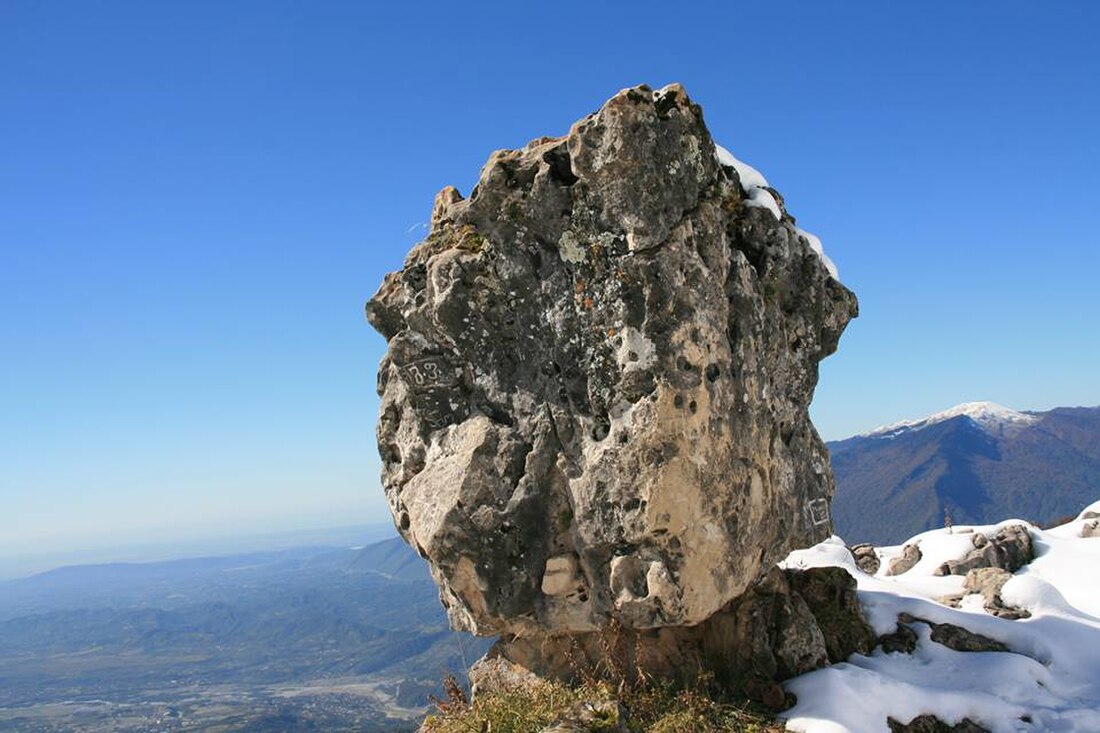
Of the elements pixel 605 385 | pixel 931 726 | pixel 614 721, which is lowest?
pixel 931 726

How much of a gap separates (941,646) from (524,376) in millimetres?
8076

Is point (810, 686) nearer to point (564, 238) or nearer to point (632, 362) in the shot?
point (632, 362)

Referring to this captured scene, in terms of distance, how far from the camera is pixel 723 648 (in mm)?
11406

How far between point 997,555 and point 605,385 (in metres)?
13.7

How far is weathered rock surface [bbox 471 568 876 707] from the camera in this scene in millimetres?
10930

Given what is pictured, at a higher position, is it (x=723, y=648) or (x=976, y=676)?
(x=723, y=648)

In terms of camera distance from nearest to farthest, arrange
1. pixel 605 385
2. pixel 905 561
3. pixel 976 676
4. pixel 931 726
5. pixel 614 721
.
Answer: pixel 614 721
pixel 931 726
pixel 605 385
pixel 976 676
pixel 905 561

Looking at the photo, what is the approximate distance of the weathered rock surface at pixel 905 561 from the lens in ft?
66.6

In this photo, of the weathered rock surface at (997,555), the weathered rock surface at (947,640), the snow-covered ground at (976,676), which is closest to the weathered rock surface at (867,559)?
the weathered rock surface at (997,555)

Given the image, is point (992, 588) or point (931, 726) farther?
point (992, 588)

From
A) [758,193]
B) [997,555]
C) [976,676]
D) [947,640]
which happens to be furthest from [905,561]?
[758,193]

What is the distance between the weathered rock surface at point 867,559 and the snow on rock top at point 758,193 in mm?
11671

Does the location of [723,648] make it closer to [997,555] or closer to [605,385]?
[605,385]

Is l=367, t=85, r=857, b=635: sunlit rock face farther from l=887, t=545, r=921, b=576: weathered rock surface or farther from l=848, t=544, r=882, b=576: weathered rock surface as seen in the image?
l=848, t=544, r=882, b=576: weathered rock surface
